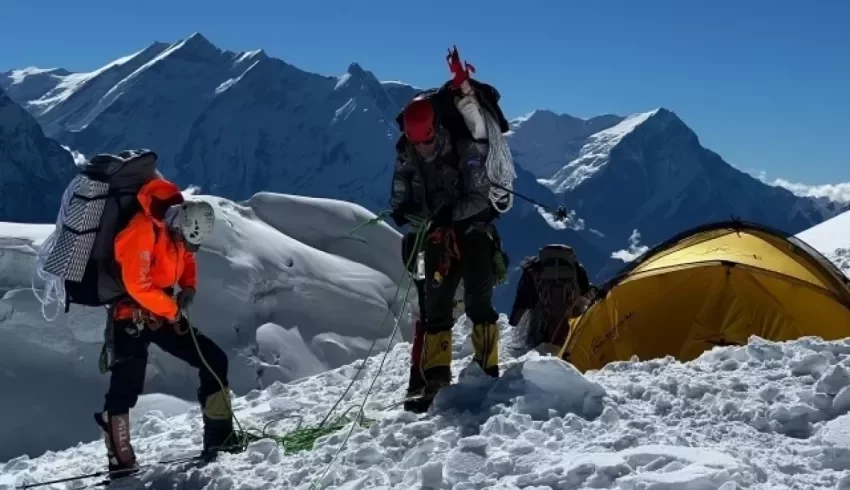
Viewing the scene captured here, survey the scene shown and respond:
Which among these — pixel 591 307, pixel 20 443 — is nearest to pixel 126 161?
pixel 591 307

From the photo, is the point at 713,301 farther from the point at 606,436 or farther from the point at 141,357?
the point at 141,357

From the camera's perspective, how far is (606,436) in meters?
4.78

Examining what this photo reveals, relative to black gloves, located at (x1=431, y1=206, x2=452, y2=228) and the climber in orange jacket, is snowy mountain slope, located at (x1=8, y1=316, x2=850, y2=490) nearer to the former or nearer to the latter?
the climber in orange jacket

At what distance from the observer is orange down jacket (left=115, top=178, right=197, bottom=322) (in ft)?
19.5

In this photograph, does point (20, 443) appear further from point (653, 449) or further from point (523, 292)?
point (653, 449)

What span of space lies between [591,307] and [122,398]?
16.0 feet

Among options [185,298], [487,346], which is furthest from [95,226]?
[487,346]

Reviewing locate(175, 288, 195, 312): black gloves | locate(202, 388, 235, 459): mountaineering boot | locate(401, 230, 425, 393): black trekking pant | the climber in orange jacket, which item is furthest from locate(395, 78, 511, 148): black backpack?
locate(202, 388, 235, 459): mountaineering boot

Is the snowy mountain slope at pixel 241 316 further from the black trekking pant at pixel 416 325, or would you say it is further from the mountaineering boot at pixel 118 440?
the black trekking pant at pixel 416 325

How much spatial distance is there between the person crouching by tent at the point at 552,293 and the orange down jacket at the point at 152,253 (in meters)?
5.92

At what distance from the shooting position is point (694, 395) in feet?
17.6

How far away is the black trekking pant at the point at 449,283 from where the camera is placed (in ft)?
21.1

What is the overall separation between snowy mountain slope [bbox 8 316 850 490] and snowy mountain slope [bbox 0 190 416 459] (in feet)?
33.1

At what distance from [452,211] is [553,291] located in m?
5.40
